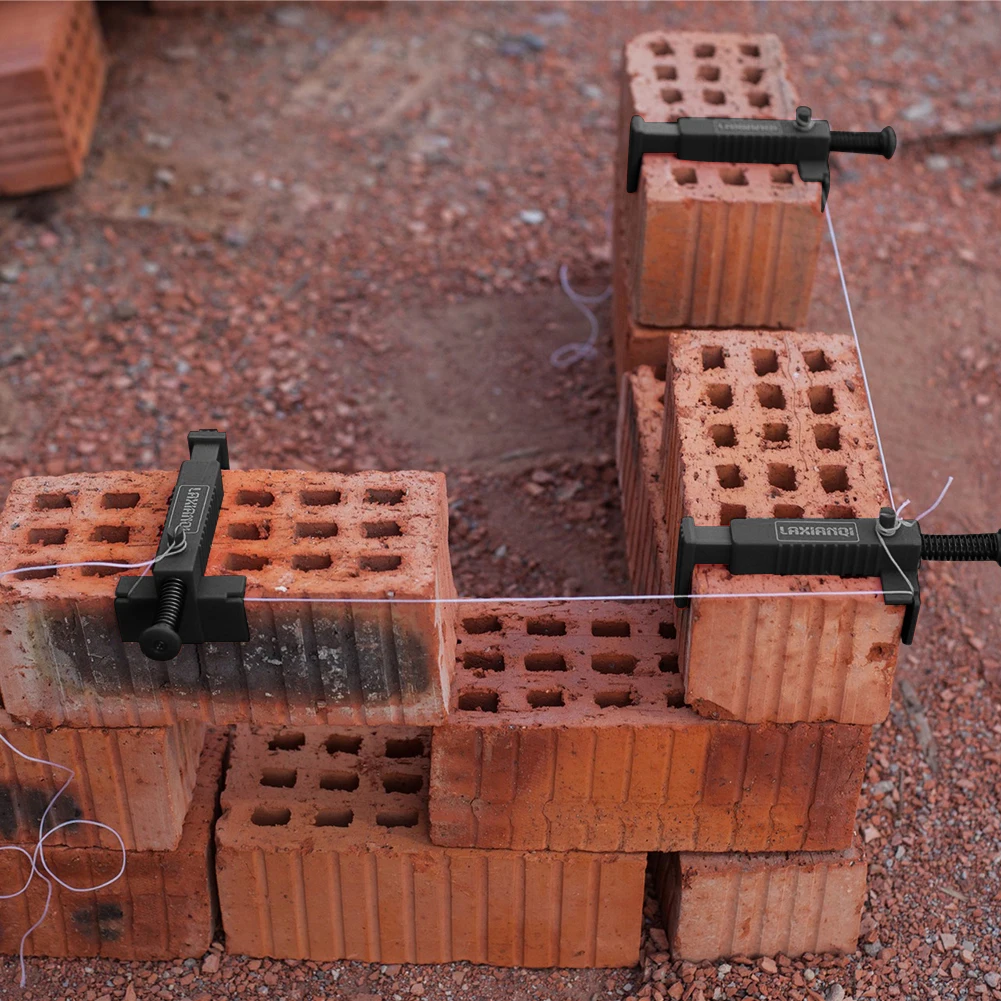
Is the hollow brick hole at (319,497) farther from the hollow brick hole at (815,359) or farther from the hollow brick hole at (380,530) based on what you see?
the hollow brick hole at (815,359)

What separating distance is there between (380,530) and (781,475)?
1.13 m

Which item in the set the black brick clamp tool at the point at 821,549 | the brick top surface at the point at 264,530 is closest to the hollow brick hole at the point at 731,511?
the black brick clamp tool at the point at 821,549

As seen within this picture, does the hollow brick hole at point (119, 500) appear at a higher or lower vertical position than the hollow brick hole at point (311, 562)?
lower

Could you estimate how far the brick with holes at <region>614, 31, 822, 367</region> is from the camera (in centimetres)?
485

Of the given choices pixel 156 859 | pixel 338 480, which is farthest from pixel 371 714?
pixel 156 859

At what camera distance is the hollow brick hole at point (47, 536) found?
381 cm

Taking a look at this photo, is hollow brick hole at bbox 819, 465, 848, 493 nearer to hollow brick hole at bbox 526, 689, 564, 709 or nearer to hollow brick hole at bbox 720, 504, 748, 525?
hollow brick hole at bbox 720, 504, 748, 525

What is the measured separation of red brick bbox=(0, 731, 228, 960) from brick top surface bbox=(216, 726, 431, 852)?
0.09 m

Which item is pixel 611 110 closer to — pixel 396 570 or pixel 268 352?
pixel 268 352

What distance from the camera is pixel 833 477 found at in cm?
390

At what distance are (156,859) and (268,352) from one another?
3.13 meters

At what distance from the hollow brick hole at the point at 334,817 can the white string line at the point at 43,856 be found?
583mm

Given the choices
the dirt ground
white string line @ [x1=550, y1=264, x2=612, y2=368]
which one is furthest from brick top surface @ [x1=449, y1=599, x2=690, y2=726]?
white string line @ [x1=550, y1=264, x2=612, y2=368]

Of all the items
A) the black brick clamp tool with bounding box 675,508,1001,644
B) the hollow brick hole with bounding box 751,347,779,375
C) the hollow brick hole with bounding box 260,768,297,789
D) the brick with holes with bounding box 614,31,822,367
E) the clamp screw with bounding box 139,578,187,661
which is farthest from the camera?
the brick with holes with bounding box 614,31,822,367
